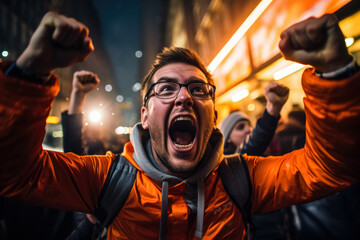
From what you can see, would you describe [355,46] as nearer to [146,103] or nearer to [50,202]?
[146,103]

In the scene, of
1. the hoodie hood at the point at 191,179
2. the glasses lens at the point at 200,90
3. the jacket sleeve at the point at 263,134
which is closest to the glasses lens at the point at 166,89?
the glasses lens at the point at 200,90

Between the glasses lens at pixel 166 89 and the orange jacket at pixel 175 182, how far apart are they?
64cm

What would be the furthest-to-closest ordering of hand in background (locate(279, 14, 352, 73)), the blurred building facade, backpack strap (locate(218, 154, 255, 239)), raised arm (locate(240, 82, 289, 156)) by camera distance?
the blurred building facade < raised arm (locate(240, 82, 289, 156)) < backpack strap (locate(218, 154, 255, 239)) < hand in background (locate(279, 14, 352, 73))

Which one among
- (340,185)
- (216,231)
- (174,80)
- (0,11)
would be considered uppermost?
(0,11)

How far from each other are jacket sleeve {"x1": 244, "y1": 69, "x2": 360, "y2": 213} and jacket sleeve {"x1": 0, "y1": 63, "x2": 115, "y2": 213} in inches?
55.9

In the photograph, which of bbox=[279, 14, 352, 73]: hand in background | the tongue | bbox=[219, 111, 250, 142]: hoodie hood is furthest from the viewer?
bbox=[219, 111, 250, 142]: hoodie hood

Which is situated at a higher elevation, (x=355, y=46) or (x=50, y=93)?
(x=355, y=46)

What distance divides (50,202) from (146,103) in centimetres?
114

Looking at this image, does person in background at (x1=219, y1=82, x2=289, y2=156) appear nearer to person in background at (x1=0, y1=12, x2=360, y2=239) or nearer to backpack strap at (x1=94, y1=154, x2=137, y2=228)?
person in background at (x1=0, y1=12, x2=360, y2=239)

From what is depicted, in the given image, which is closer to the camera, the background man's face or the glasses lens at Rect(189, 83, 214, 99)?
the background man's face

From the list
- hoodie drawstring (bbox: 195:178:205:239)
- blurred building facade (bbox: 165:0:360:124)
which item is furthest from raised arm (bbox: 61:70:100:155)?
blurred building facade (bbox: 165:0:360:124)

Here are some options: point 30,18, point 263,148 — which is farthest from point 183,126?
point 30,18

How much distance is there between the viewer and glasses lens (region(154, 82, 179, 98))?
66.6 inches

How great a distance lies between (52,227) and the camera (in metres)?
2.19
